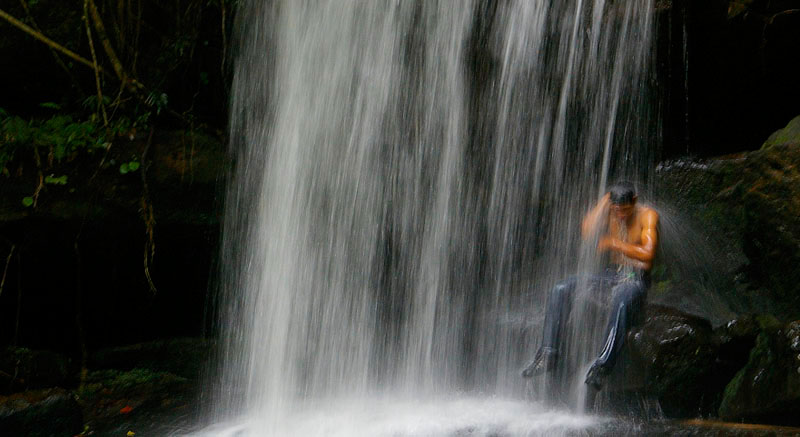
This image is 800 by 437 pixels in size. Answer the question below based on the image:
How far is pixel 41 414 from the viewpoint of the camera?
4.71 meters

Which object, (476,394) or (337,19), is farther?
(337,19)

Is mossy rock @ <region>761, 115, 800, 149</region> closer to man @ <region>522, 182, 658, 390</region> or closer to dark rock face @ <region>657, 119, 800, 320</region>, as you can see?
dark rock face @ <region>657, 119, 800, 320</region>

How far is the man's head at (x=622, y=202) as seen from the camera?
15.6ft

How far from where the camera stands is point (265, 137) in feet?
20.8

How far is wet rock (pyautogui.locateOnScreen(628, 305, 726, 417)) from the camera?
4.23 meters

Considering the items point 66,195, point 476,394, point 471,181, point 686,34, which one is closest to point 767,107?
point 686,34

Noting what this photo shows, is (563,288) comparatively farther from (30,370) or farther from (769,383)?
(30,370)

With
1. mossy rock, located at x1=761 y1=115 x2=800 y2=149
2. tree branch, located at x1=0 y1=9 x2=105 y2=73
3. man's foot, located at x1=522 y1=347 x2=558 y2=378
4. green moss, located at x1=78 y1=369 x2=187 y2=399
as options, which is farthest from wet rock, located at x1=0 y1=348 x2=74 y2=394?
mossy rock, located at x1=761 y1=115 x2=800 y2=149

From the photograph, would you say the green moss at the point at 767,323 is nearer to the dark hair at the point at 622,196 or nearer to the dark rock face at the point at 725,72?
the dark hair at the point at 622,196

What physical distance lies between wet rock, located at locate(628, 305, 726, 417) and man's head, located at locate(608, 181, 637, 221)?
35.8 inches

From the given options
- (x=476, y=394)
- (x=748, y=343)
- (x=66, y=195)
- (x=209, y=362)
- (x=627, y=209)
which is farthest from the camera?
(x=209, y=362)

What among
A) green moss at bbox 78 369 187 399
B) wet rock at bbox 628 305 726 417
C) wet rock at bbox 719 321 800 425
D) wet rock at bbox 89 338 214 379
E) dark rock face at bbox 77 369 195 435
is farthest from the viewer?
wet rock at bbox 89 338 214 379

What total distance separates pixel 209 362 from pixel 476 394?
110 inches

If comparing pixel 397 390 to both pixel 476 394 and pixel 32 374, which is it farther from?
pixel 32 374
